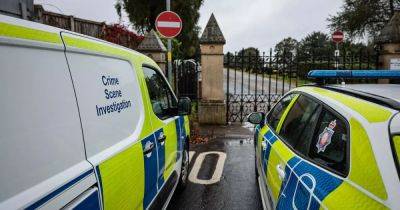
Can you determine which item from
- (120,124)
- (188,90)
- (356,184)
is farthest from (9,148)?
(188,90)

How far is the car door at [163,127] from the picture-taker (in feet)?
11.3

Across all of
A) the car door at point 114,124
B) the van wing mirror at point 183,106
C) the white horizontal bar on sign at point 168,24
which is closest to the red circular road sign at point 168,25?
the white horizontal bar on sign at point 168,24

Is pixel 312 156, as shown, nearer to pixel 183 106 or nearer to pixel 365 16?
pixel 183 106

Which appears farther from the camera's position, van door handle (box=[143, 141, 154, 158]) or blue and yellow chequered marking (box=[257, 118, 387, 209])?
van door handle (box=[143, 141, 154, 158])

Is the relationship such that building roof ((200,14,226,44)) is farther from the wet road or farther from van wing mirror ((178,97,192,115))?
van wing mirror ((178,97,192,115))

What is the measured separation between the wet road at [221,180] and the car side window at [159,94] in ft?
4.40

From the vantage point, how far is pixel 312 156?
2303mm

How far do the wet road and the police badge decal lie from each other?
239 centimetres

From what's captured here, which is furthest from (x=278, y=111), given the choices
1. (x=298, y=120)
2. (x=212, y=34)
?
(x=212, y=34)

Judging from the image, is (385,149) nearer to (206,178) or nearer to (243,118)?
(206,178)

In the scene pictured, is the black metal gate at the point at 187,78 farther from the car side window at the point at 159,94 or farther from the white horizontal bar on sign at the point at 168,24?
the car side window at the point at 159,94

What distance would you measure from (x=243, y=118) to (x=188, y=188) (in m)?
6.16

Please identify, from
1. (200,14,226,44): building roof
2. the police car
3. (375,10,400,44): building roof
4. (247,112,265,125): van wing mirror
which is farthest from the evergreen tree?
the police car

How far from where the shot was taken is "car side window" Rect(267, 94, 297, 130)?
145 inches
